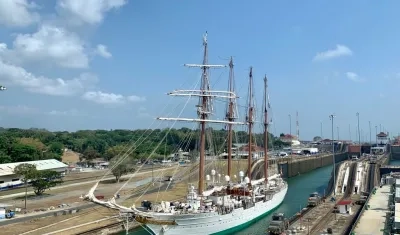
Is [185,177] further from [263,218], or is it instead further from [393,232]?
[393,232]

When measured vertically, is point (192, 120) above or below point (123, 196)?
above

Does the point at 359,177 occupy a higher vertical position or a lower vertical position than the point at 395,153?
lower

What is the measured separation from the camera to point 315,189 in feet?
310

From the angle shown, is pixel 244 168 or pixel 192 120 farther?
pixel 244 168

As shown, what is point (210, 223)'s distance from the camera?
47344 millimetres

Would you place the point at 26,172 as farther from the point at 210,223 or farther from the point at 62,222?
the point at 210,223

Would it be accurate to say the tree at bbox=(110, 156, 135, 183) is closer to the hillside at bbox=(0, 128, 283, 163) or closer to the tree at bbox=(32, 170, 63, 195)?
the hillside at bbox=(0, 128, 283, 163)

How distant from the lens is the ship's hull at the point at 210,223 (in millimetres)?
44469

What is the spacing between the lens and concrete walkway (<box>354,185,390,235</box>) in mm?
41028

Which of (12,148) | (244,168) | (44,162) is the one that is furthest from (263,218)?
(12,148)

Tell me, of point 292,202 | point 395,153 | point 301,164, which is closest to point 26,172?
point 292,202

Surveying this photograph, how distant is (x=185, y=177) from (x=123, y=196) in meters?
31.3

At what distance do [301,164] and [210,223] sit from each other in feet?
326

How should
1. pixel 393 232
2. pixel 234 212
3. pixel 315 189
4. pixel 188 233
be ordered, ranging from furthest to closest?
pixel 315 189
pixel 234 212
pixel 188 233
pixel 393 232
